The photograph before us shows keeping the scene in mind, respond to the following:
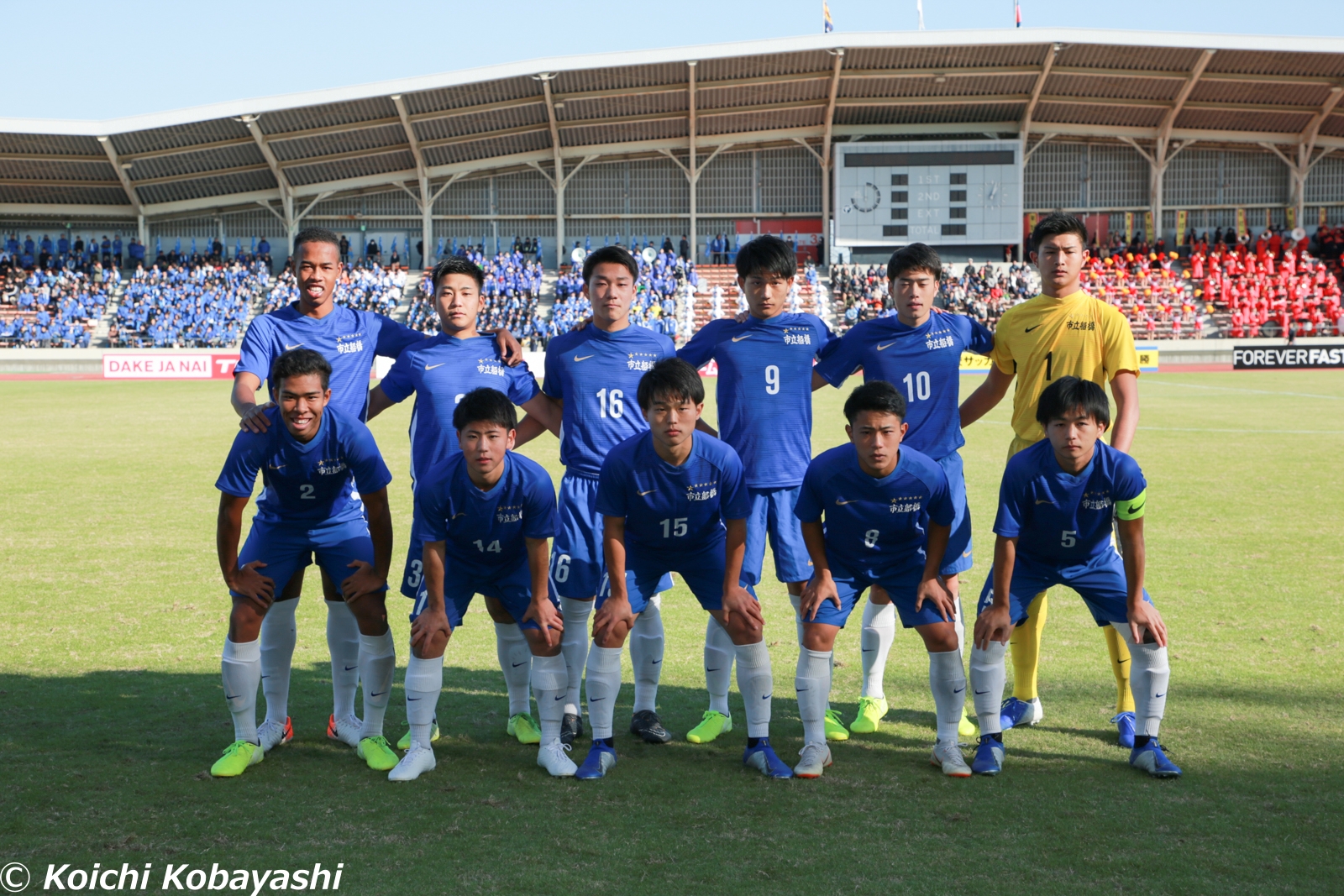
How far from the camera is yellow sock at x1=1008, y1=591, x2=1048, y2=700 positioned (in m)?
5.24

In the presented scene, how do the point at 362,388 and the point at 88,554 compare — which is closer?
the point at 362,388

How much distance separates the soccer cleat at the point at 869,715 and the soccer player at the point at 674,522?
64 cm

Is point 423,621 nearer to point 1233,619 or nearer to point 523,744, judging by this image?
point 523,744

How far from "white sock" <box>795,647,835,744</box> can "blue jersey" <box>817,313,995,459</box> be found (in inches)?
52.1

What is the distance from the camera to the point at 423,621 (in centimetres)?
463

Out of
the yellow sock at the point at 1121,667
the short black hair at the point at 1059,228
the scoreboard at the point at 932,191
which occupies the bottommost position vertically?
the yellow sock at the point at 1121,667

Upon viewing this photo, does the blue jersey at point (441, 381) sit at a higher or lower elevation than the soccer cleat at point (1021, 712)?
higher

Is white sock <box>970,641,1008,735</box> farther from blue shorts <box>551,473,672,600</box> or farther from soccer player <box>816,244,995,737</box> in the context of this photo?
blue shorts <box>551,473,672,600</box>

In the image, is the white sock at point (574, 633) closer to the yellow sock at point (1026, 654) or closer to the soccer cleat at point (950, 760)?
the soccer cleat at point (950, 760)

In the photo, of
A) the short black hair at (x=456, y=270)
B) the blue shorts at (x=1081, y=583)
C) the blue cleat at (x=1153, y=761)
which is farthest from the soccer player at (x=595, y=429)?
the blue cleat at (x=1153, y=761)

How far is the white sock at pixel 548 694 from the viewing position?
4.73 metres

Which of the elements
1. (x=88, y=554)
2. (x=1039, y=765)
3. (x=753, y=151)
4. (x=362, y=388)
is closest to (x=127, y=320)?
(x=753, y=151)

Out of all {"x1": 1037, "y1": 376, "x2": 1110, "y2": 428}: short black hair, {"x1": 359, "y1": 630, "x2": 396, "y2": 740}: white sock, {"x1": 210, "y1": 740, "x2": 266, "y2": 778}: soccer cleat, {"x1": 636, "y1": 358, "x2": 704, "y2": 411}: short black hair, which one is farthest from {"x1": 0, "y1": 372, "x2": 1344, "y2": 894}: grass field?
{"x1": 636, "y1": 358, "x2": 704, "y2": 411}: short black hair

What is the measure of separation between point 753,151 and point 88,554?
4068cm
